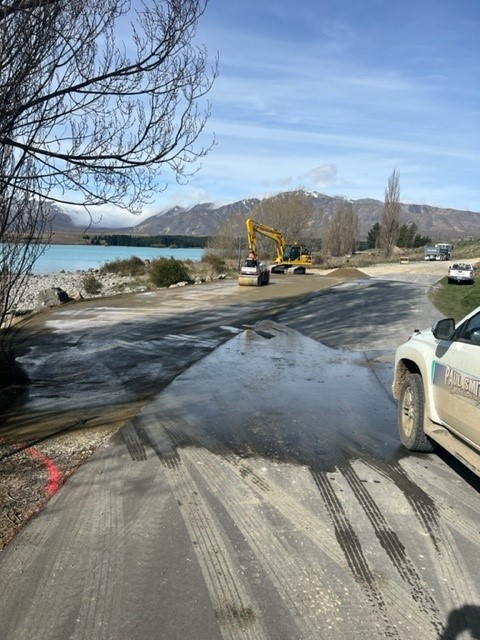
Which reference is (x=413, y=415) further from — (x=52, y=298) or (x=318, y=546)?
(x=52, y=298)

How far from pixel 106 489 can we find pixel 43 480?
62cm

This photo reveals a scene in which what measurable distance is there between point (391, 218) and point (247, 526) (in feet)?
265

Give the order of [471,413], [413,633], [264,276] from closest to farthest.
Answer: [413,633]
[471,413]
[264,276]

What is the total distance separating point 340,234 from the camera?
9819 cm

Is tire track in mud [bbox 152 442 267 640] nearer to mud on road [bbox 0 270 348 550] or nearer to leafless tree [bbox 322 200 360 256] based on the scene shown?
mud on road [bbox 0 270 348 550]

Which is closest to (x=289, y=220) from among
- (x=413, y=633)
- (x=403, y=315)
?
(x=403, y=315)

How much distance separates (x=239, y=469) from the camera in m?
5.06

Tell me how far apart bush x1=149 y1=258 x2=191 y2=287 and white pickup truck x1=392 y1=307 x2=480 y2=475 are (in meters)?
29.8

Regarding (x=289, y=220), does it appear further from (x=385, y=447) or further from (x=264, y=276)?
(x=385, y=447)

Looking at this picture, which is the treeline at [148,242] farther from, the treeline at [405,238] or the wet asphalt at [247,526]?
the wet asphalt at [247,526]

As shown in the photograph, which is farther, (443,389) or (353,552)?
(443,389)

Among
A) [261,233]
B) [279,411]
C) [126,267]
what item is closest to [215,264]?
[126,267]

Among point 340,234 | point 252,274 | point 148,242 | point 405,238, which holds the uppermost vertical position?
point 340,234

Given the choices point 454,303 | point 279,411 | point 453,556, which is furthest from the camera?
point 454,303
